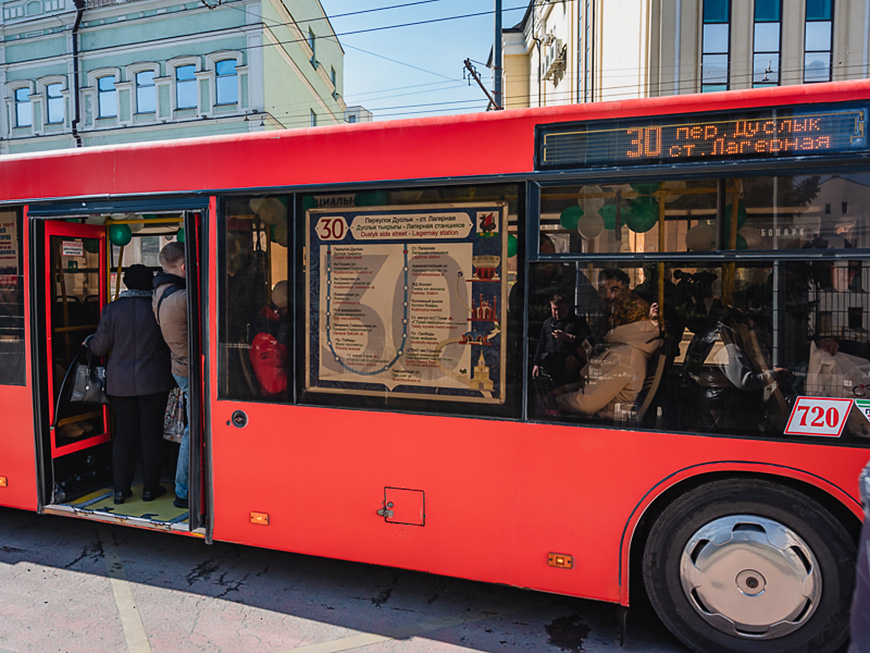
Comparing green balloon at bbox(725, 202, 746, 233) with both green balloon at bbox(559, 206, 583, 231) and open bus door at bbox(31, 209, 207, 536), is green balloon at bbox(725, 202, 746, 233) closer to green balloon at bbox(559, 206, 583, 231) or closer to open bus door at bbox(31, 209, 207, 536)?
green balloon at bbox(559, 206, 583, 231)

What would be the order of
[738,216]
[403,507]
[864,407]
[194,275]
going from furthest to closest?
[194,275] → [403,507] → [738,216] → [864,407]

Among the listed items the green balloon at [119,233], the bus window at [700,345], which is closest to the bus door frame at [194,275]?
the green balloon at [119,233]

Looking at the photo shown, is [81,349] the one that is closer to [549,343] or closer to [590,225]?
[549,343]

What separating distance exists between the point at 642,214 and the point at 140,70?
23.3 metres

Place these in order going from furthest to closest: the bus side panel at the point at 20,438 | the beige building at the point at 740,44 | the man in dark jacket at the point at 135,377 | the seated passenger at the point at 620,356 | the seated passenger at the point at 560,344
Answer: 1. the beige building at the point at 740,44
2. the man in dark jacket at the point at 135,377
3. the bus side panel at the point at 20,438
4. the seated passenger at the point at 560,344
5. the seated passenger at the point at 620,356

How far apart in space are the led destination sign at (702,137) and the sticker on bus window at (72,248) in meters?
3.80

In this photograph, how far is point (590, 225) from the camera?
3107 millimetres

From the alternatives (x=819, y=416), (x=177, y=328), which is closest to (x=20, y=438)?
(x=177, y=328)

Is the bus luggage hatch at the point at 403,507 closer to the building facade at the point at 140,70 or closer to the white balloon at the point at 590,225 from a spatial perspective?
the white balloon at the point at 590,225

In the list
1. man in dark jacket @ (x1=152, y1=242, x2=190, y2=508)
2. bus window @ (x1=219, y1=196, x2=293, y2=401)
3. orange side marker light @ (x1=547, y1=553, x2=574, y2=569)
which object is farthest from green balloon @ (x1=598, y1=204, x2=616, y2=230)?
man in dark jacket @ (x1=152, y1=242, x2=190, y2=508)

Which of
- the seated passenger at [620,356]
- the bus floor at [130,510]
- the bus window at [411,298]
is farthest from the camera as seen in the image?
the bus floor at [130,510]

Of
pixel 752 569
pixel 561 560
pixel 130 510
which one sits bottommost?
pixel 130 510

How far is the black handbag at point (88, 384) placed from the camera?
475 cm

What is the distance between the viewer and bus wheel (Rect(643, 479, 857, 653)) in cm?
286
